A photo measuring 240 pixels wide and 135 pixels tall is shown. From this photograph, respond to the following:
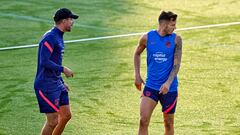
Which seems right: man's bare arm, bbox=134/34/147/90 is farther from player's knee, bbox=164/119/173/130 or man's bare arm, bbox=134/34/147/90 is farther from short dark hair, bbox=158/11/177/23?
player's knee, bbox=164/119/173/130

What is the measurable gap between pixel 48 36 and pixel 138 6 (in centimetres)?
865

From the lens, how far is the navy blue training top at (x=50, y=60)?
8547mm

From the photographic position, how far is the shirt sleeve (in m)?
8.53

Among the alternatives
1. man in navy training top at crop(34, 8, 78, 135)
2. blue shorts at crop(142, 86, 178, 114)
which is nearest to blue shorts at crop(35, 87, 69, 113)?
man in navy training top at crop(34, 8, 78, 135)

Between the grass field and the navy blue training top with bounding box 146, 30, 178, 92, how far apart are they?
1353 mm

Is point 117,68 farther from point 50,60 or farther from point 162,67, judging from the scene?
point 50,60

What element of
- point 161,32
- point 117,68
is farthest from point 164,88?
point 117,68

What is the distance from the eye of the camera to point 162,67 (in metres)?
8.70

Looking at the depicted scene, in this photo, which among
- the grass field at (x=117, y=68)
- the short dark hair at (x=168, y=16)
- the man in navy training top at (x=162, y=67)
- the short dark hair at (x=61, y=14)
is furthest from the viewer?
the grass field at (x=117, y=68)

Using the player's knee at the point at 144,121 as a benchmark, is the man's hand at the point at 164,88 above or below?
above

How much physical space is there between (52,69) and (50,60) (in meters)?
0.12

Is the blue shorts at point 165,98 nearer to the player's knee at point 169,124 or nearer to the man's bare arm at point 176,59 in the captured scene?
the player's knee at point 169,124

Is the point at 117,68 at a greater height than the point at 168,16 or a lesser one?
lesser

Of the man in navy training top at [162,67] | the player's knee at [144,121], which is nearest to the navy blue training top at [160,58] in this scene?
the man in navy training top at [162,67]
